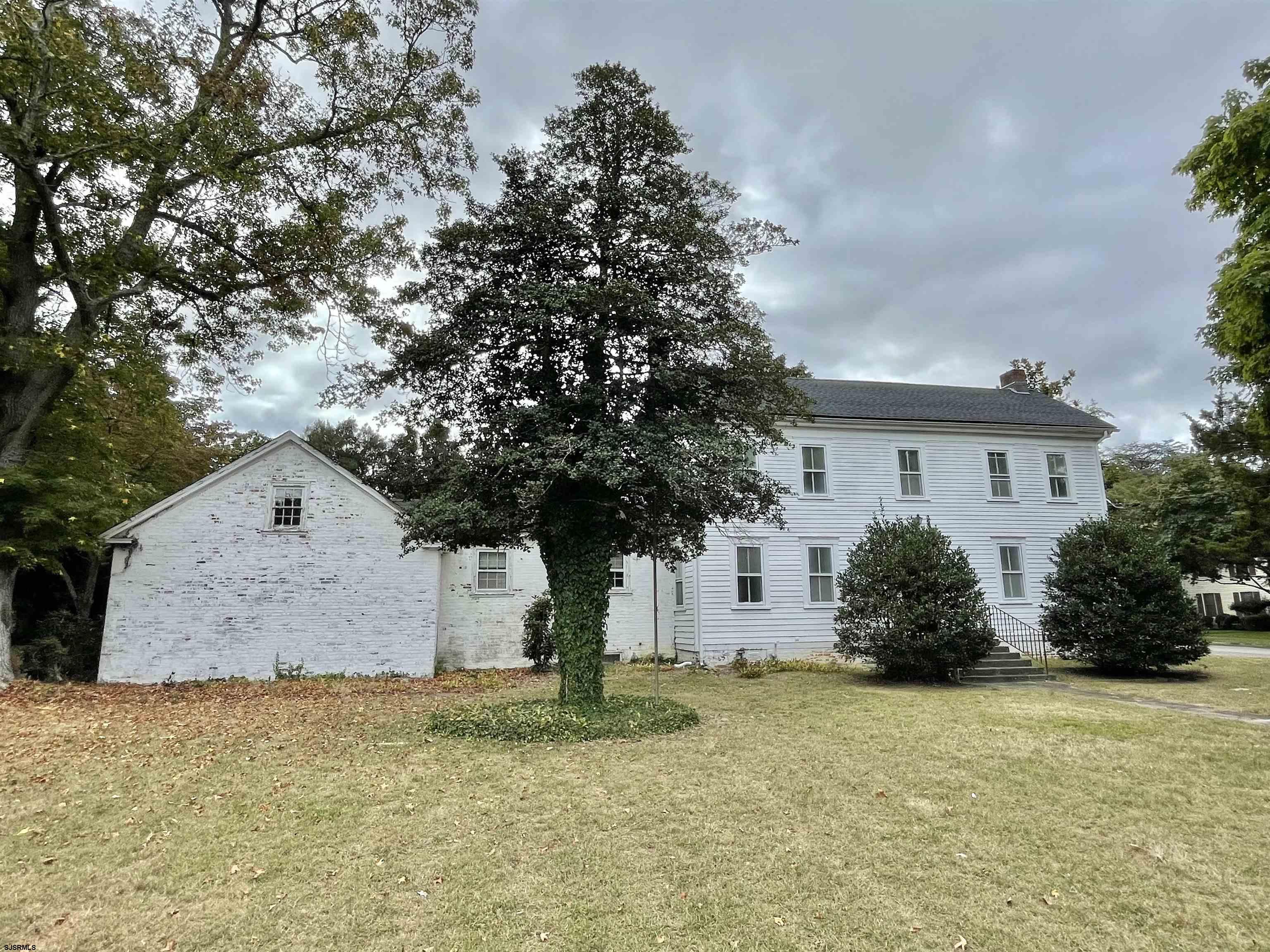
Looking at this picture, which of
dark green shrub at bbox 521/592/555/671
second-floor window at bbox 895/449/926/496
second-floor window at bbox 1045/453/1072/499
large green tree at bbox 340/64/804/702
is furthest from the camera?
second-floor window at bbox 1045/453/1072/499

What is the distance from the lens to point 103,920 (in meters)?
3.80

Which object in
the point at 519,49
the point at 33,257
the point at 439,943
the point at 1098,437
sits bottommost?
the point at 439,943

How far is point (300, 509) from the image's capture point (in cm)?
1600

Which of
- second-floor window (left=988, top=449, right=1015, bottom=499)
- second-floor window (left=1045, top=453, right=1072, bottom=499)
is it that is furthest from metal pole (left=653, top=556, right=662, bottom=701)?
second-floor window (left=1045, top=453, right=1072, bottom=499)

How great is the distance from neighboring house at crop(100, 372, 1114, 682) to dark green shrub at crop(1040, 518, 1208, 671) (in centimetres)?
391

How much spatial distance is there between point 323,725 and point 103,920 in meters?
5.57

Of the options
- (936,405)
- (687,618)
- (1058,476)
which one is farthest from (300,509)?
(1058,476)

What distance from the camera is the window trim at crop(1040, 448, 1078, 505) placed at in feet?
64.4

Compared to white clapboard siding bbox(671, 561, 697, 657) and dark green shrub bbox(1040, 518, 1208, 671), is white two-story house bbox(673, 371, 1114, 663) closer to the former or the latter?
white clapboard siding bbox(671, 561, 697, 657)

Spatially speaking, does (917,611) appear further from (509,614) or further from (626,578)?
(509,614)

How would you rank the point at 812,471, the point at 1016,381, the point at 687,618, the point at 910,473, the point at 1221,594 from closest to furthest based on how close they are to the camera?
the point at 687,618 < the point at 812,471 < the point at 910,473 < the point at 1016,381 < the point at 1221,594

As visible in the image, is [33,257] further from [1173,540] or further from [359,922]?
[1173,540]

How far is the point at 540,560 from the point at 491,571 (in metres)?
1.82

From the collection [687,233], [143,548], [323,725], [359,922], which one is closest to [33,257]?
[143,548]
